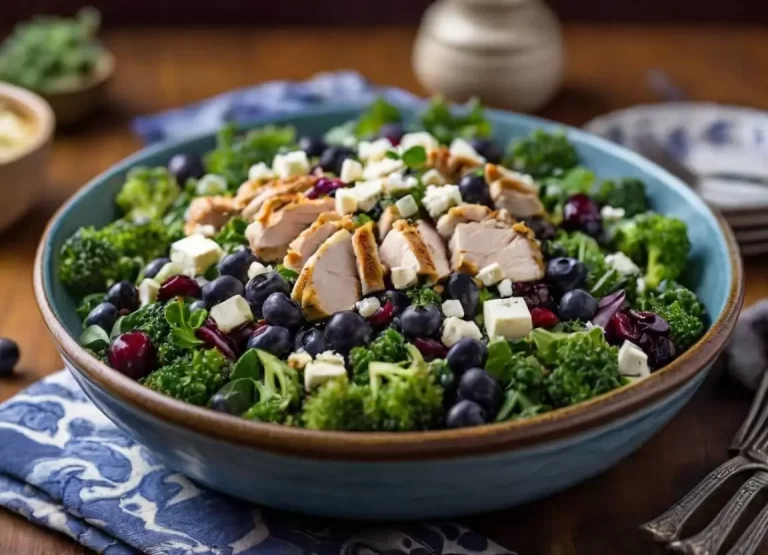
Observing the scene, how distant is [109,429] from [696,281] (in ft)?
6.37

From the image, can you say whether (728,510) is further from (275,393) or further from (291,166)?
(291,166)

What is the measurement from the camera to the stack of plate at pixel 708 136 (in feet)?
13.8

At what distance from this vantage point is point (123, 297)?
3.01 m

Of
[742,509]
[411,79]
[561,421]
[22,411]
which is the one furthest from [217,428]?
[411,79]

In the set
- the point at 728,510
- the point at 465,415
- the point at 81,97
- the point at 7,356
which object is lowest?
the point at 7,356

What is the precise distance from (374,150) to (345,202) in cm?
49

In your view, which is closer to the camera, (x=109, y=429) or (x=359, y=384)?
Result: (x=359, y=384)

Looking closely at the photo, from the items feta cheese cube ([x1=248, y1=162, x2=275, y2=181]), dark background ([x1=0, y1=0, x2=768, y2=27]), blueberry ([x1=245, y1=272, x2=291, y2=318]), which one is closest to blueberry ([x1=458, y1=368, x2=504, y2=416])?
blueberry ([x1=245, y1=272, x2=291, y2=318])

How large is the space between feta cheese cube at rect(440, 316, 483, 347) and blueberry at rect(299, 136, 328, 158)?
133 centimetres

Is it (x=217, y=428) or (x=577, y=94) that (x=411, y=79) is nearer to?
(x=577, y=94)

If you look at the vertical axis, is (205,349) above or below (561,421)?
below

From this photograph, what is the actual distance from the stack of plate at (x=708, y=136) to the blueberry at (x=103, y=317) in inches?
95.1

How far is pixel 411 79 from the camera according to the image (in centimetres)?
565

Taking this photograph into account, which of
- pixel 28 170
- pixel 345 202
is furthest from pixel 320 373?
pixel 28 170
